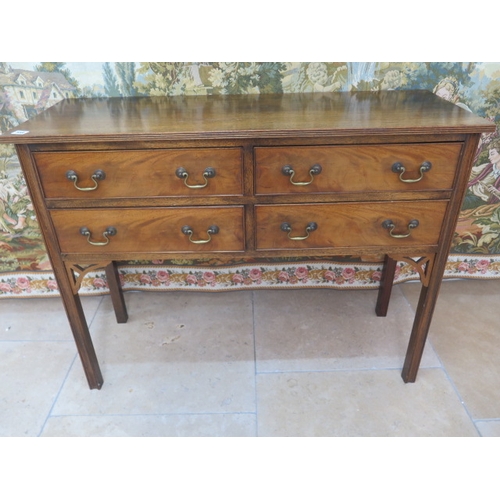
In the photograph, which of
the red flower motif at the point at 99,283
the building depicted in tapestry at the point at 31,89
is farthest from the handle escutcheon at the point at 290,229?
the red flower motif at the point at 99,283

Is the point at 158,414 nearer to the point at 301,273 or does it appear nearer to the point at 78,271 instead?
the point at 78,271

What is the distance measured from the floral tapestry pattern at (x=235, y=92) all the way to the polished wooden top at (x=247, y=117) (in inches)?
3.2

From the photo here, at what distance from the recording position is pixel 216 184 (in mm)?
1435

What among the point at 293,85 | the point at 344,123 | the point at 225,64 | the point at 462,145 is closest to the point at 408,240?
the point at 462,145

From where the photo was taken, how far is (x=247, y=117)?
1481mm

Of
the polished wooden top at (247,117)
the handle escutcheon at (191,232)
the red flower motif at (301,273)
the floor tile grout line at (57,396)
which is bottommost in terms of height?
the floor tile grout line at (57,396)

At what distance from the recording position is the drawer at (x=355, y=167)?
4.57ft

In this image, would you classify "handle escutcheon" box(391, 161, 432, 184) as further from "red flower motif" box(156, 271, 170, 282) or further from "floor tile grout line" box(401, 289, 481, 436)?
"red flower motif" box(156, 271, 170, 282)

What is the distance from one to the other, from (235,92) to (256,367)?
113 centimetres

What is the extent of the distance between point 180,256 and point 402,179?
0.75 metres

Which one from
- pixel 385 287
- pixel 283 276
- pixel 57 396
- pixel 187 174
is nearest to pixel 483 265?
pixel 385 287

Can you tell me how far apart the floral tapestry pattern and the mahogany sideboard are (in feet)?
0.86

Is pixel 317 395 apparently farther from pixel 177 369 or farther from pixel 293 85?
pixel 293 85

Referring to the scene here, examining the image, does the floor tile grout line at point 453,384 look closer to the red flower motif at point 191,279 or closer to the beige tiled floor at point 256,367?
the beige tiled floor at point 256,367
